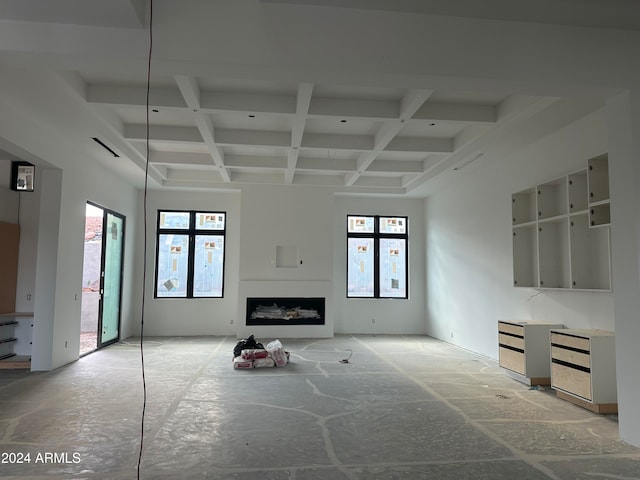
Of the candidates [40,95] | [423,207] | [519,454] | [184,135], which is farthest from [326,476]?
[423,207]

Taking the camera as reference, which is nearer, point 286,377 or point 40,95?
point 40,95

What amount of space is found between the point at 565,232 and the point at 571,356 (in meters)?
1.66

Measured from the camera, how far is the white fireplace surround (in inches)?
357

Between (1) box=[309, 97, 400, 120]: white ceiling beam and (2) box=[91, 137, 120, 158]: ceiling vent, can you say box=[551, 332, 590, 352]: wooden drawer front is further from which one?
(2) box=[91, 137, 120, 158]: ceiling vent

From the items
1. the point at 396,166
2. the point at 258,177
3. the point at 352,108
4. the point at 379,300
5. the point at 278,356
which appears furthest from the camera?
the point at 379,300

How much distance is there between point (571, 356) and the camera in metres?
4.48

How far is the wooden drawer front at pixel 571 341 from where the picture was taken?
429 centimetres

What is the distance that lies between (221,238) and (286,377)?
193 inches

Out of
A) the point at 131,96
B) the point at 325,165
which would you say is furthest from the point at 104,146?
the point at 325,165

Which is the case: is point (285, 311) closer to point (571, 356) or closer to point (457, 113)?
point (457, 113)

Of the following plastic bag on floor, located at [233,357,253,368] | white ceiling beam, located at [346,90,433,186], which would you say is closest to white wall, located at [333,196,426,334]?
white ceiling beam, located at [346,90,433,186]

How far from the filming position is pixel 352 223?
398 inches

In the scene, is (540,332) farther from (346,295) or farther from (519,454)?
(346,295)

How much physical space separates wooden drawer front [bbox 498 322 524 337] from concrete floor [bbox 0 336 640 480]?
2.12ft
